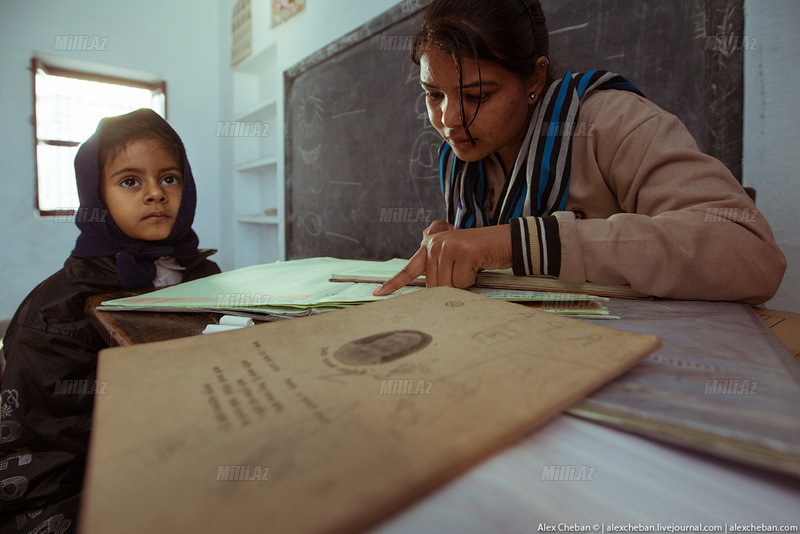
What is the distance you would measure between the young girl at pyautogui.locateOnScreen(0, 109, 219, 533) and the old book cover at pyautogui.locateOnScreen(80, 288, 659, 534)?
0.56 metres

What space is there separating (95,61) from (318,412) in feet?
12.5

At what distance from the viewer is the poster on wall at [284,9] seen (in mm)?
2447

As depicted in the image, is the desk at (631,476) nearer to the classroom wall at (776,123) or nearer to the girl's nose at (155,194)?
the classroom wall at (776,123)

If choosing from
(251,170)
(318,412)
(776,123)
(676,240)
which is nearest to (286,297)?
(318,412)

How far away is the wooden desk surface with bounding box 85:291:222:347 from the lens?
43 cm

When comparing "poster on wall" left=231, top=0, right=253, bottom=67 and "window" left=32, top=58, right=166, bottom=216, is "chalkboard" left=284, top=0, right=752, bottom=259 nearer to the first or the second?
"poster on wall" left=231, top=0, right=253, bottom=67

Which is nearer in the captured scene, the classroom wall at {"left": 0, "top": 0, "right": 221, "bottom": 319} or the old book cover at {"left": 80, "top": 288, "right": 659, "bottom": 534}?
the old book cover at {"left": 80, "top": 288, "right": 659, "bottom": 534}

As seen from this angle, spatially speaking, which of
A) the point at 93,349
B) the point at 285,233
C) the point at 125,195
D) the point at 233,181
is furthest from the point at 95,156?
the point at 233,181

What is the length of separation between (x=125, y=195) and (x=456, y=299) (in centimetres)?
90

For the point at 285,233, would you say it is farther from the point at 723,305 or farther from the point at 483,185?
the point at 723,305

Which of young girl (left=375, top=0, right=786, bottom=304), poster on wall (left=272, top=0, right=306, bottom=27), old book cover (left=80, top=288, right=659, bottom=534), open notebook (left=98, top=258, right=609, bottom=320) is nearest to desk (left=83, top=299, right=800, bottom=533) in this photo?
old book cover (left=80, top=288, right=659, bottom=534)

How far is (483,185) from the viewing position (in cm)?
104

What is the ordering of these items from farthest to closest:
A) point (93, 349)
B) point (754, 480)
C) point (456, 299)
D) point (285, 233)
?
point (285, 233), point (93, 349), point (456, 299), point (754, 480)

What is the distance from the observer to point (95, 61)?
9.85ft
